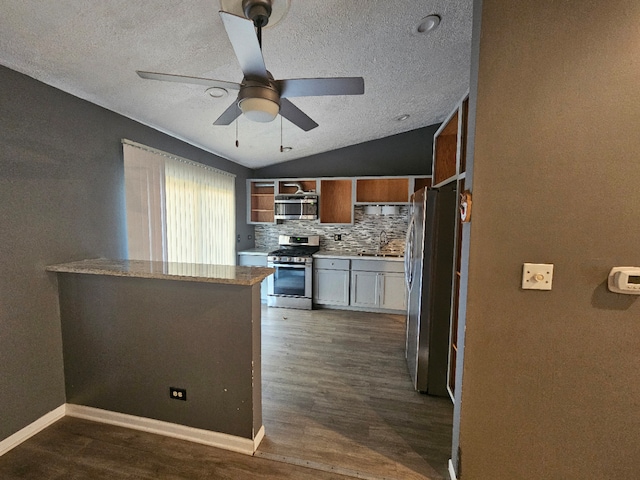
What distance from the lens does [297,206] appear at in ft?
14.7

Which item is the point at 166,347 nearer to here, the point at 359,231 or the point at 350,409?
the point at 350,409

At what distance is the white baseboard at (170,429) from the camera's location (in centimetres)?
168

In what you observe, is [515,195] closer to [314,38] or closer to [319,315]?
[314,38]

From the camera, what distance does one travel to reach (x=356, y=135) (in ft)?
13.3

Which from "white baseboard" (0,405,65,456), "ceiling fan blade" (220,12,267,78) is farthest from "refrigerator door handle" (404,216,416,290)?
"white baseboard" (0,405,65,456)

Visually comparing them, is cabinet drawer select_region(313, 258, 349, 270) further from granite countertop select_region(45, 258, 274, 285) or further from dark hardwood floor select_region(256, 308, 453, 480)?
granite countertop select_region(45, 258, 274, 285)

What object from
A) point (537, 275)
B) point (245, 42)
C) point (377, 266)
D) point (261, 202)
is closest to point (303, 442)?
point (537, 275)

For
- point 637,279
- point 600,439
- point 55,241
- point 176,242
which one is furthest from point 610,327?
point 176,242

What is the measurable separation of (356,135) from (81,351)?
396cm

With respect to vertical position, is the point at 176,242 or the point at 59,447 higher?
the point at 176,242

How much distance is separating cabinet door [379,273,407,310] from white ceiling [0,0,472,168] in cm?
243

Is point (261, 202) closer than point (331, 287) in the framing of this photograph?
No

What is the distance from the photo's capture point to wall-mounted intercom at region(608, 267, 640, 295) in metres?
1.13

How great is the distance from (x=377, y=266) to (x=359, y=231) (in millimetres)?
819
